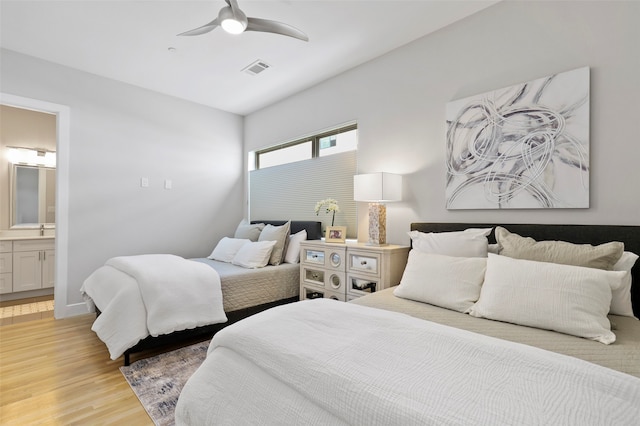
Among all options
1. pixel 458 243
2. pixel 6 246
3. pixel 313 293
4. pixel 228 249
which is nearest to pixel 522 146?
pixel 458 243

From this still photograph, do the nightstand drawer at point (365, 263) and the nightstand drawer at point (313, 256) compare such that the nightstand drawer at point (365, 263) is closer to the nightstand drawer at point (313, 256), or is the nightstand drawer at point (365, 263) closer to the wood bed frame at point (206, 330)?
the nightstand drawer at point (313, 256)

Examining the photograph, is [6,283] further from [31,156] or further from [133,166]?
[133,166]

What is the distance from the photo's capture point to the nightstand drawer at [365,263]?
264cm

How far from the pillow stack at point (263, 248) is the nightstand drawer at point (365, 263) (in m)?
0.96

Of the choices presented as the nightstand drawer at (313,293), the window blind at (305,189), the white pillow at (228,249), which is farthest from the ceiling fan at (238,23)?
the white pillow at (228,249)

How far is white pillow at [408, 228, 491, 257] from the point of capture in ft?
7.00

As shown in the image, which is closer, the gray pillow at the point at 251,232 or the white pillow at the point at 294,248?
the white pillow at the point at 294,248

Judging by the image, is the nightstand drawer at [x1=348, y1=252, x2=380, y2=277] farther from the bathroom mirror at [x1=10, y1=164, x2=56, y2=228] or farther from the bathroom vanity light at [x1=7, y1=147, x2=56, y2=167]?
the bathroom vanity light at [x1=7, y1=147, x2=56, y2=167]

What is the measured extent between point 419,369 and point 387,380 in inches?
5.0

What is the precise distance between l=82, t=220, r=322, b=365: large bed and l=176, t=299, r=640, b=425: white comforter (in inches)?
51.0

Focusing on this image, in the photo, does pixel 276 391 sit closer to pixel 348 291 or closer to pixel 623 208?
pixel 348 291

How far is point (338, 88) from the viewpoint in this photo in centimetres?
359

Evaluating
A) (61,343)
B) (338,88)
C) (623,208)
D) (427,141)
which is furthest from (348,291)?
(61,343)

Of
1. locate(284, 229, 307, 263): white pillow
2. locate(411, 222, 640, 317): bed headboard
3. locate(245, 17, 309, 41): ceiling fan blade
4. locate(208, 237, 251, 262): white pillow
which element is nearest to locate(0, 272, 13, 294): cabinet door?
locate(208, 237, 251, 262): white pillow
